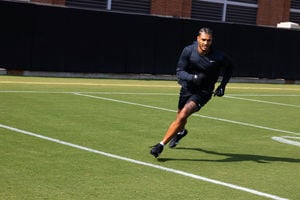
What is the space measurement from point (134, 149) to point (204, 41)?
1923 mm

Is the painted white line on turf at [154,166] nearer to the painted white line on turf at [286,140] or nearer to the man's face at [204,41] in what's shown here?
the man's face at [204,41]

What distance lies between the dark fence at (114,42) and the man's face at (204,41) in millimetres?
14036

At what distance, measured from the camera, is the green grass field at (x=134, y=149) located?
723cm

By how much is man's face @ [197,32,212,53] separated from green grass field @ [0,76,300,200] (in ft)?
5.04

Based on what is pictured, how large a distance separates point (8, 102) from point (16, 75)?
28.1 ft

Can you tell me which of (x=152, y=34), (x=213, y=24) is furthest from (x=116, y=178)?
(x=213, y=24)

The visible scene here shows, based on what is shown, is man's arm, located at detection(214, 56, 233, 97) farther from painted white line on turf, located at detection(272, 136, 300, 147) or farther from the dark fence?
the dark fence

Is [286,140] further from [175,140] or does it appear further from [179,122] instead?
[179,122]

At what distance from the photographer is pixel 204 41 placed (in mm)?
9047

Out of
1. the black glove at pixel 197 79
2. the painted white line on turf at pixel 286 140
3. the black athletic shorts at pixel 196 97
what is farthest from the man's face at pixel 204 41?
the painted white line on turf at pixel 286 140

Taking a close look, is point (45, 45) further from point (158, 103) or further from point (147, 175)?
point (147, 175)

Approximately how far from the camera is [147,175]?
26.1 ft

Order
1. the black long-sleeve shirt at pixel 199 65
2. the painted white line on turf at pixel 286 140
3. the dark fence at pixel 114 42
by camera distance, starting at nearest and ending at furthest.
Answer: the black long-sleeve shirt at pixel 199 65
the painted white line on turf at pixel 286 140
the dark fence at pixel 114 42

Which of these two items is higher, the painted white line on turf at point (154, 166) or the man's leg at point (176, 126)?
the man's leg at point (176, 126)
